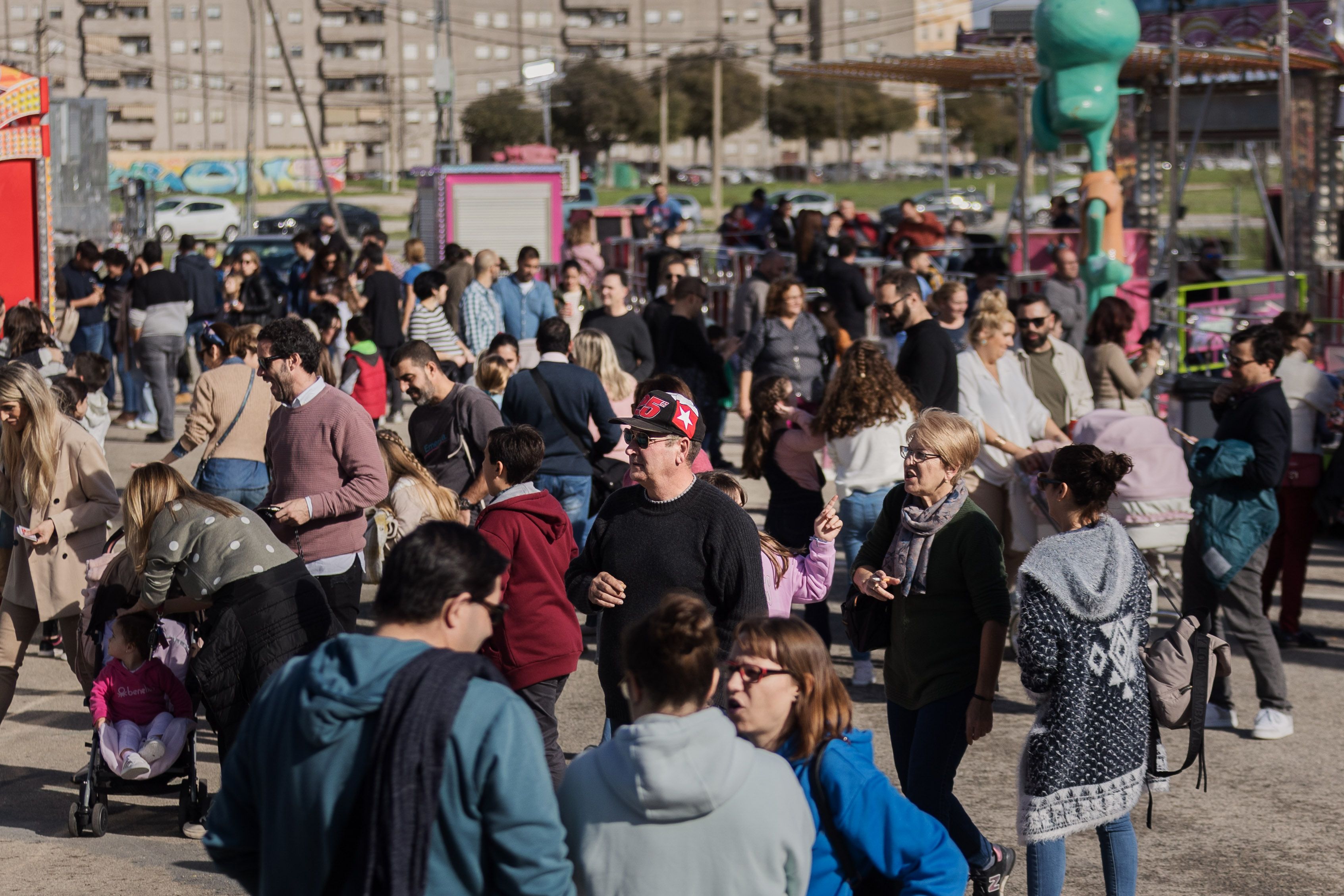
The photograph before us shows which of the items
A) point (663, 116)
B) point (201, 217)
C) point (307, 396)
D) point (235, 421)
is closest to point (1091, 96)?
point (235, 421)

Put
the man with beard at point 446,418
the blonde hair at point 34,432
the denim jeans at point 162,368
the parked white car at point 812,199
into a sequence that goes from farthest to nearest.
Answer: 1. the parked white car at point 812,199
2. the denim jeans at point 162,368
3. the man with beard at point 446,418
4. the blonde hair at point 34,432

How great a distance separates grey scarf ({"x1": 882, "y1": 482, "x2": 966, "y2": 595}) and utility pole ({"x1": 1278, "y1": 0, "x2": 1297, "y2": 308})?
1008 centimetres

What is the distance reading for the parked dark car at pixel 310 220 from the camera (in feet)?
151

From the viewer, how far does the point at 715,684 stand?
8.98ft

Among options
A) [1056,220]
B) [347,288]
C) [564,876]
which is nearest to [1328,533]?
[347,288]

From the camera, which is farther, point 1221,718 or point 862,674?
point 862,674

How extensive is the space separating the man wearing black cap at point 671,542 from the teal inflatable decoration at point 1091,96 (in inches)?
432

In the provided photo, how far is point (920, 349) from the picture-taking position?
735 cm

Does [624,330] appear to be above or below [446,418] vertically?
above

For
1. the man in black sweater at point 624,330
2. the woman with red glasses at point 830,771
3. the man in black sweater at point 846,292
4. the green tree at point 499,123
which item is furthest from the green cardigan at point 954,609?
the green tree at point 499,123

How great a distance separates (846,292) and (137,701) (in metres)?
8.44

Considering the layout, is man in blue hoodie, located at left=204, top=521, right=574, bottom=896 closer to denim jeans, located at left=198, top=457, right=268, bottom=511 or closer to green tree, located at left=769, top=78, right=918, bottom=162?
denim jeans, located at left=198, top=457, right=268, bottom=511

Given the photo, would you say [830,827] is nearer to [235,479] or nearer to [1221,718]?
[1221,718]

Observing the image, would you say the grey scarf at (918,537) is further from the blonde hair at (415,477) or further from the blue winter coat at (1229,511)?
the blonde hair at (415,477)
